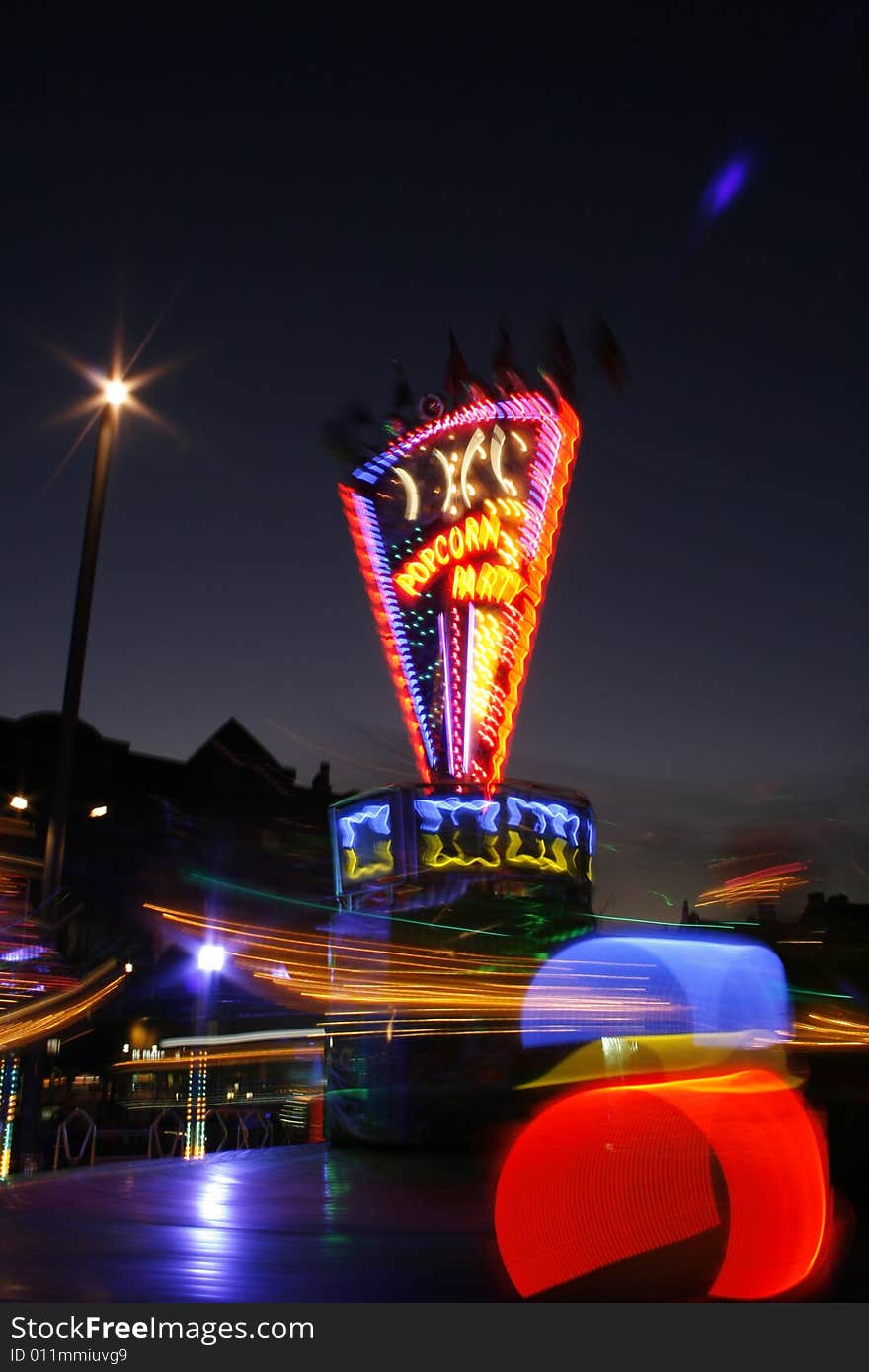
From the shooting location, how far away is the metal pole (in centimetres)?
1103

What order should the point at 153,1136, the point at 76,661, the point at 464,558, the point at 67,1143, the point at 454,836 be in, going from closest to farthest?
the point at 76,661
the point at 67,1143
the point at 454,836
the point at 153,1136
the point at 464,558

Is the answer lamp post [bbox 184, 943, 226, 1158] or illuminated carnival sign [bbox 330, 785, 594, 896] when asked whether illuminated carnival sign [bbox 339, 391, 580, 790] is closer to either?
illuminated carnival sign [bbox 330, 785, 594, 896]

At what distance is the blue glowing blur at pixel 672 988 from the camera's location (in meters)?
19.3

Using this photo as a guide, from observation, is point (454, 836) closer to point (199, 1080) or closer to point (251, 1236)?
point (199, 1080)

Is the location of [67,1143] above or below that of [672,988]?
below

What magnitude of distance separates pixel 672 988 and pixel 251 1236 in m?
15.2

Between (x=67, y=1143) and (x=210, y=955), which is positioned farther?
(x=210, y=955)

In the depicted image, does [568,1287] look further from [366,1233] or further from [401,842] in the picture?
[401,842]

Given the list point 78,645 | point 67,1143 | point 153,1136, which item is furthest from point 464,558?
point 67,1143

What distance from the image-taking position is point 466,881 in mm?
16547

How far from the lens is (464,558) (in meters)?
17.5

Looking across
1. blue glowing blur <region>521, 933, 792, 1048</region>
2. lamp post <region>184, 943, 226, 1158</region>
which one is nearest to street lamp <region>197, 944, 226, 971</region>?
lamp post <region>184, 943, 226, 1158</region>

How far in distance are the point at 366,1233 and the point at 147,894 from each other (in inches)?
1238

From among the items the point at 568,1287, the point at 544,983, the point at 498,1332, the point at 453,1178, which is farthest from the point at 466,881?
the point at 498,1332
